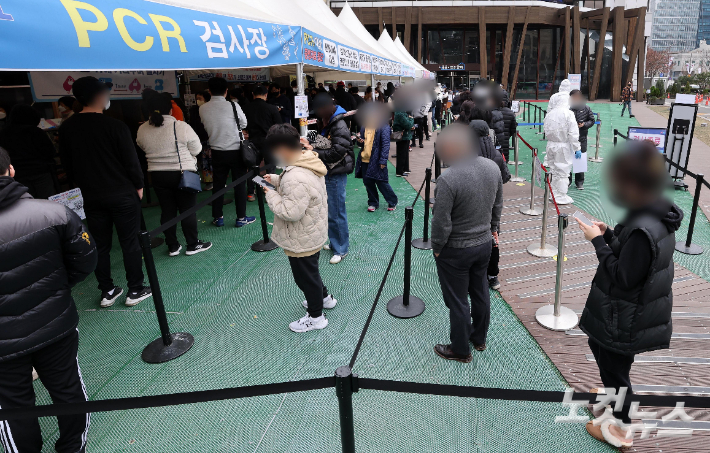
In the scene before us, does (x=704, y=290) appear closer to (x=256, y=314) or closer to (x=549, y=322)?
(x=549, y=322)

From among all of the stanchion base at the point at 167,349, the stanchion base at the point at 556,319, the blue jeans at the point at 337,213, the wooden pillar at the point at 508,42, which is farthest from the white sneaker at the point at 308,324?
the wooden pillar at the point at 508,42

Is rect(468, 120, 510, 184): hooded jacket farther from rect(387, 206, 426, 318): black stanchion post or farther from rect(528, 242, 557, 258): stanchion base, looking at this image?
rect(528, 242, 557, 258): stanchion base

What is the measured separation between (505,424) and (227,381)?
6.55ft

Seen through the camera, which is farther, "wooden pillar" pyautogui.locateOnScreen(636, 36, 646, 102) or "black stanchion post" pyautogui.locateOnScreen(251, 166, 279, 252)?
"wooden pillar" pyautogui.locateOnScreen(636, 36, 646, 102)

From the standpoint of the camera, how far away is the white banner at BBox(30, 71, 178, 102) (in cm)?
614

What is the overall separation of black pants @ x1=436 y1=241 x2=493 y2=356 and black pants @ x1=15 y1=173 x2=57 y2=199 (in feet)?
15.0

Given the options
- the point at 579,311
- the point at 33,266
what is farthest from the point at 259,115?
the point at 579,311

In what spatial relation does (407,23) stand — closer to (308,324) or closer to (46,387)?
(308,324)

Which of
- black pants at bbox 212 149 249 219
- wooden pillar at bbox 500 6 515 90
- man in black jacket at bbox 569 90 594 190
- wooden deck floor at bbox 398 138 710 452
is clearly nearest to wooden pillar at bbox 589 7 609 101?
wooden pillar at bbox 500 6 515 90

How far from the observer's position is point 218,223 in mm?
6469

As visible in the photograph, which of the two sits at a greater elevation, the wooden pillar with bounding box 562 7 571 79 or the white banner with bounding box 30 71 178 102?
the wooden pillar with bounding box 562 7 571 79

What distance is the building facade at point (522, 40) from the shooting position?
3203cm

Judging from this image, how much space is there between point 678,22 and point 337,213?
217097 mm

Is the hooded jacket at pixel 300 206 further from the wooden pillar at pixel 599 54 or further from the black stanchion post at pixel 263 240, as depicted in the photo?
the wooden pillar at pixel 599 54
